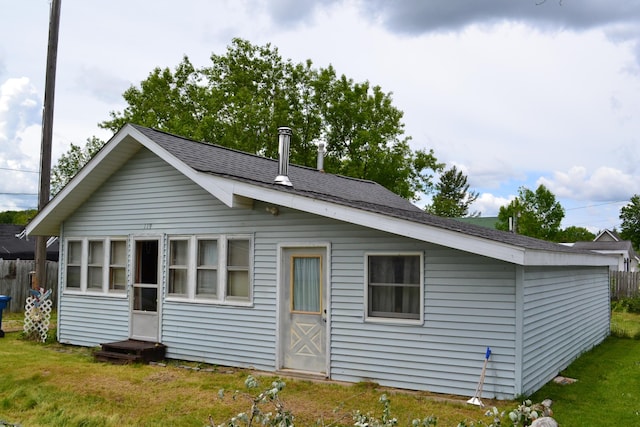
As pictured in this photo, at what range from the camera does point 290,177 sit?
12227 millimetres

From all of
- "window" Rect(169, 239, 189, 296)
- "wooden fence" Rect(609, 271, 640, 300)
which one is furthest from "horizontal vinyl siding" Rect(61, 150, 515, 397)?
"wooden fence" Rect(609, 271, 640, 300)

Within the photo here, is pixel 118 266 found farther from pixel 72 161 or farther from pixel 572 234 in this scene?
pixel 572 234

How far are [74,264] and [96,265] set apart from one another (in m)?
0.74

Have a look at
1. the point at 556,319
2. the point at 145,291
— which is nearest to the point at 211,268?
the point at 145,291

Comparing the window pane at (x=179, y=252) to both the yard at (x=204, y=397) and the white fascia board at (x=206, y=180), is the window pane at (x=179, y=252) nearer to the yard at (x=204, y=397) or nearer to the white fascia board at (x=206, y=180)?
the white fascia board at (x=206, y=180)

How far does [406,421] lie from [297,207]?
136 inches

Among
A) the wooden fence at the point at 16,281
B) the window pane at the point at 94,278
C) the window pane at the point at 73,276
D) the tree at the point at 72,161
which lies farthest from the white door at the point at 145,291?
the tree at the point at 72,161

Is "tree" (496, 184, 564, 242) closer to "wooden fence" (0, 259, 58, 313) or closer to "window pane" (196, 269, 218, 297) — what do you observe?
"wooden fence" (0, 259, 58, 313)

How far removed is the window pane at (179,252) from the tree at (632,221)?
214 ft

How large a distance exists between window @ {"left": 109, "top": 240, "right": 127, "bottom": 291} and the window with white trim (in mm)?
1350

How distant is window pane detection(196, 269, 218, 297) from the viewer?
34.1 ft

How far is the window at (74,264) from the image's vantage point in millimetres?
12406

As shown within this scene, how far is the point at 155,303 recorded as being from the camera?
11.1 meters

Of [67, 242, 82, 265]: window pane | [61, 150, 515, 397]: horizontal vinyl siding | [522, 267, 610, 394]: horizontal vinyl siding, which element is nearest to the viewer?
[61, 150, 515, 397]: horizontal vinyl siding
